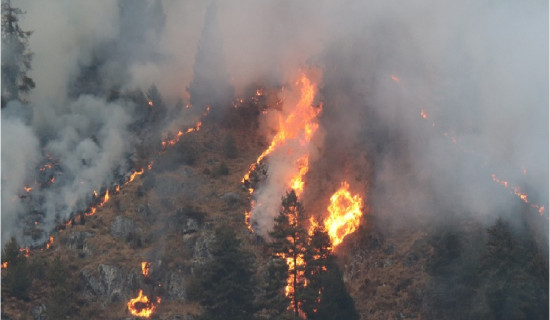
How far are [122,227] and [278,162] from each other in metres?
18.2

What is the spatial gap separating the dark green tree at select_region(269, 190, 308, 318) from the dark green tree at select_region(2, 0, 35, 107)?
41.9 metres

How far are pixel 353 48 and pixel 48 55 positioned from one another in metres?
40.5

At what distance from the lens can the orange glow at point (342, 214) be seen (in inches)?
2960

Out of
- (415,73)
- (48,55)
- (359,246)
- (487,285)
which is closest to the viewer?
(487,285)

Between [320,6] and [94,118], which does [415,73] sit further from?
[94,118]

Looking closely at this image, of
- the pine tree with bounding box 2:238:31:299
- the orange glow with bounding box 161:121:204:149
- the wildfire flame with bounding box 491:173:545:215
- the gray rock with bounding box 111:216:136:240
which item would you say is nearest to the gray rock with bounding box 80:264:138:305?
the gray rock with bounding box 111:216:136:240

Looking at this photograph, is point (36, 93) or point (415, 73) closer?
point (415, 73)

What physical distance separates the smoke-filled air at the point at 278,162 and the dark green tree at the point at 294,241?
22 centimetres

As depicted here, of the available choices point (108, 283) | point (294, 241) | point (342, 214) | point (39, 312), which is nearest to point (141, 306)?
point (108, 283)

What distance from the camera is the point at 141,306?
232ft

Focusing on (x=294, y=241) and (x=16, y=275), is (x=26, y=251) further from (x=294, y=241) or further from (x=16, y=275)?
(x=294, y=241)

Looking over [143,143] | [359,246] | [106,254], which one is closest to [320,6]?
[143,143]

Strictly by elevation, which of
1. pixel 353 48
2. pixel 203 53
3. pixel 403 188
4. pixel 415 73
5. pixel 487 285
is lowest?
pixel 487 285

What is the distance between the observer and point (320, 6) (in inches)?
3767
